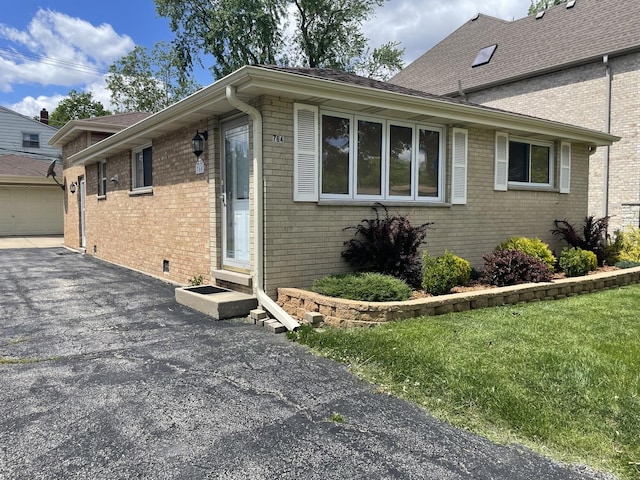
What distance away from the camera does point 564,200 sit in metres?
10.5

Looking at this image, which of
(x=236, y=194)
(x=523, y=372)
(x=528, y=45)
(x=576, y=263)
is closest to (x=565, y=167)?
(x=576, y=263)

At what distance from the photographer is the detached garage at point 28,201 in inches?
880

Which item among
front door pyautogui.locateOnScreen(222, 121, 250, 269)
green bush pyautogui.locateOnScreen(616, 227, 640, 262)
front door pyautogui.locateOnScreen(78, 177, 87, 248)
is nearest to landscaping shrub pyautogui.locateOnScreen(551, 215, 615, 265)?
green bush pyautogui.locateOnScreen(616, 227, 640, 262)

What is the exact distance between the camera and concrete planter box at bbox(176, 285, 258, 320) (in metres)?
6.26

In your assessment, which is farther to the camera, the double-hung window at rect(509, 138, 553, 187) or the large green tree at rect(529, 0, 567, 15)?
the large green tree at rect(529, 0, 567, 15)

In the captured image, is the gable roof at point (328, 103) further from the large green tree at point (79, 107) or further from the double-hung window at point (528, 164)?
the large green tree at point (79, 107)

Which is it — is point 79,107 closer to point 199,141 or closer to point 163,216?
point 163,216

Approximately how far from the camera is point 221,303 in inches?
246

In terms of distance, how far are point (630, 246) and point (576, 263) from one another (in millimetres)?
3348

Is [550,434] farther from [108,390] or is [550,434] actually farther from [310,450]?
[108,390]

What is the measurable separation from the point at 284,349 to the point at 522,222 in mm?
6634

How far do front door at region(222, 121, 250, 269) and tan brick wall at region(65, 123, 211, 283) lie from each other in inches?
17.5

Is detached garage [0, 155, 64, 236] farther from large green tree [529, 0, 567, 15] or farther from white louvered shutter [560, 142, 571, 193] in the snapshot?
large green tree [529, 0, 567, 15]

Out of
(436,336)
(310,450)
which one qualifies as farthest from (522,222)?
(310,450)
